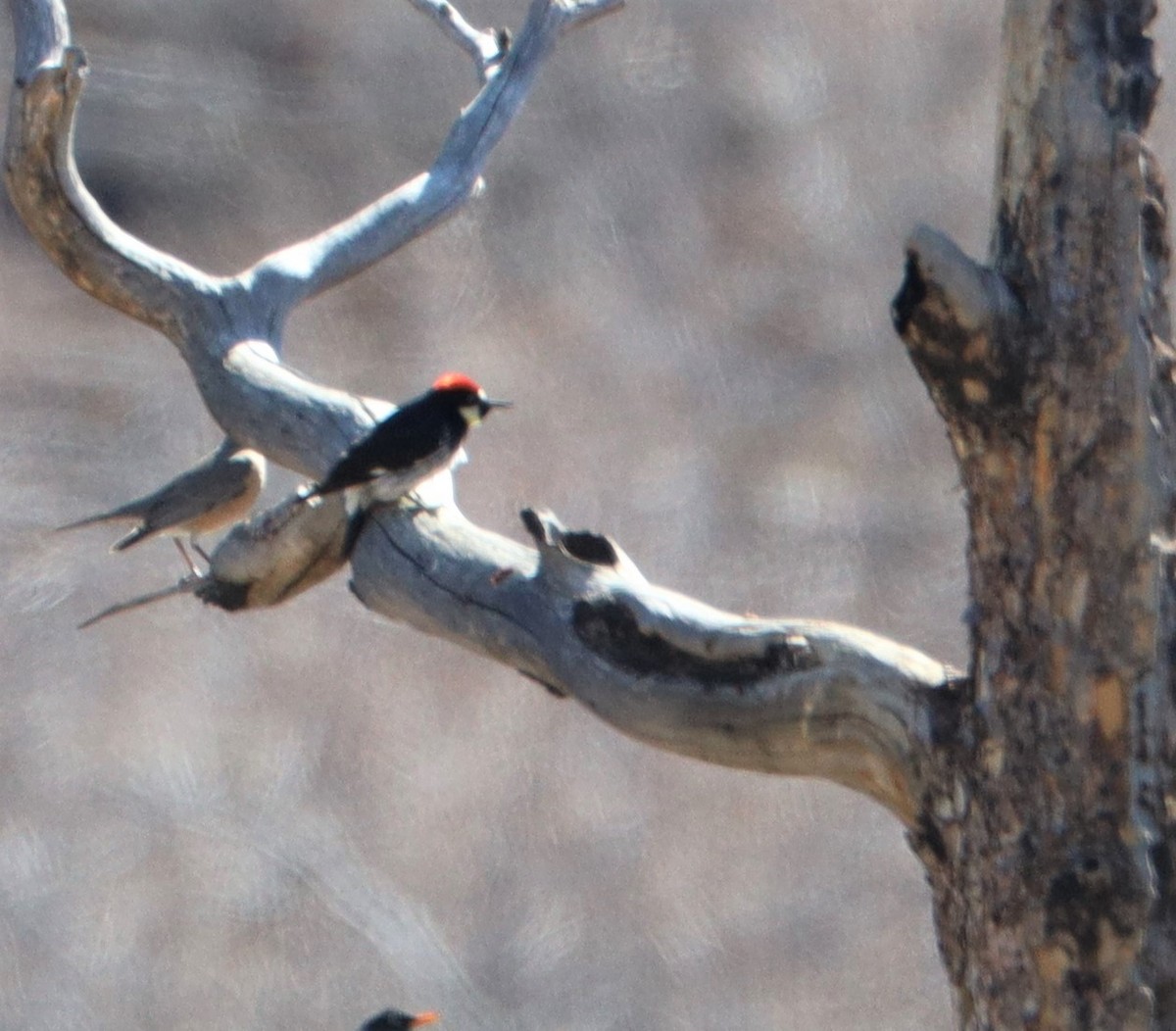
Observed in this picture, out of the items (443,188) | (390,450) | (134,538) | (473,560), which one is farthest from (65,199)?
(134,538)

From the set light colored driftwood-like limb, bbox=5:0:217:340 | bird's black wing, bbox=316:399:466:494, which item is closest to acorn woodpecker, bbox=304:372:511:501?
bird's black wing, bbox=316:399:466:494

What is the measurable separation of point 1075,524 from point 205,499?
3.37 m

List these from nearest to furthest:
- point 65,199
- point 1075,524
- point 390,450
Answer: point 1075,524 → point 390,450 → point 65,199

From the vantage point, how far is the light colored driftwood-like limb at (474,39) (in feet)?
14.7

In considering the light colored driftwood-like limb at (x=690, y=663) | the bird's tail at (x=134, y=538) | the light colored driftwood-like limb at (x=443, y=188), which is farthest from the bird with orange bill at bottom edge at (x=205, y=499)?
the light colored driftwood-like limb at (x=690, y=663)

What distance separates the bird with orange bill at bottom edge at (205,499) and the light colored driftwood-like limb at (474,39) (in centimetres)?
138

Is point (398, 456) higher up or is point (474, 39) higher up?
point (474, 39)

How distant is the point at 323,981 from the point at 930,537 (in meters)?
3.03

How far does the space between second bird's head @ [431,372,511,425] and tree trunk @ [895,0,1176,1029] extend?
1935 mm

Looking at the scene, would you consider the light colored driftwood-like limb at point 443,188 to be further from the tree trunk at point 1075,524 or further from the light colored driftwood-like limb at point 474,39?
the tree trunk at point 1075,524

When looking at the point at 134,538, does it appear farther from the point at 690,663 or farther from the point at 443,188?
the point at 690,663

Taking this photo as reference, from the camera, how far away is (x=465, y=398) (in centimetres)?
462

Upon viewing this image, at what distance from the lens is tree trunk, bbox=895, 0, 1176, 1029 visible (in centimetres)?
254

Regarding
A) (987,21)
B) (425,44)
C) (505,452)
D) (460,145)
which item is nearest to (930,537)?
(505,452)
